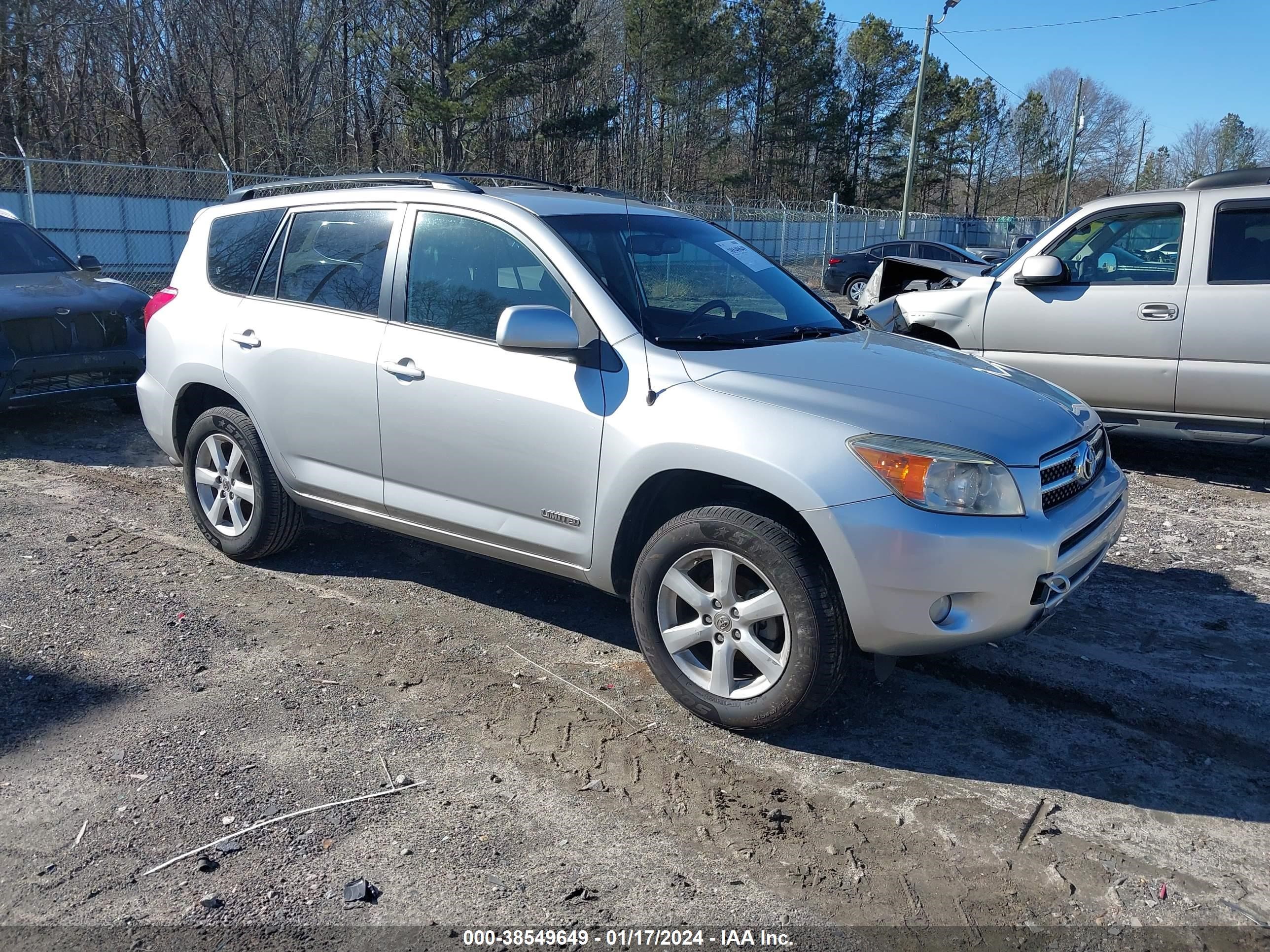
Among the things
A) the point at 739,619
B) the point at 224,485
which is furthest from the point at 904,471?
the point at 224,485

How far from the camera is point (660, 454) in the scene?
3.57 meters

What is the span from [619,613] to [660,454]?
1.38 m

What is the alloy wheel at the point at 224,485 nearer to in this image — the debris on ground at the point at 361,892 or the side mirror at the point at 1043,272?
the debris on ground at the point at 361,892

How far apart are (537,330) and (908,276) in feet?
21.2

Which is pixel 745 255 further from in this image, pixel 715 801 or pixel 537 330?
pixel 715 801

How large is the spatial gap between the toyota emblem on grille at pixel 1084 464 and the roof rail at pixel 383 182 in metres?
2.62

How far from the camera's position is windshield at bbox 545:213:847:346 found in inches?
157

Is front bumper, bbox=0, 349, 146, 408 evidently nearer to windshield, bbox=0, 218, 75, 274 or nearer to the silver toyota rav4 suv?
windshield, bbox=0, 218, 75, 274

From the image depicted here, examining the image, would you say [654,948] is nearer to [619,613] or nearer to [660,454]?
[660,454]

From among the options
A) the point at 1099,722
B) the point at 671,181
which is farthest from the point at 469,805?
the point at 671,181

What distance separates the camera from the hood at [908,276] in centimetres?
862

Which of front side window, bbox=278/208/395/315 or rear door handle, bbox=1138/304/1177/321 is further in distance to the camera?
rear door handle, bbox=1138/304/1177/321

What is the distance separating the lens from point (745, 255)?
486 centimetres

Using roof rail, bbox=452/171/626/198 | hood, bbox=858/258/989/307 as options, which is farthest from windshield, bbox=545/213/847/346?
hood, bbox=858/258/989/307
